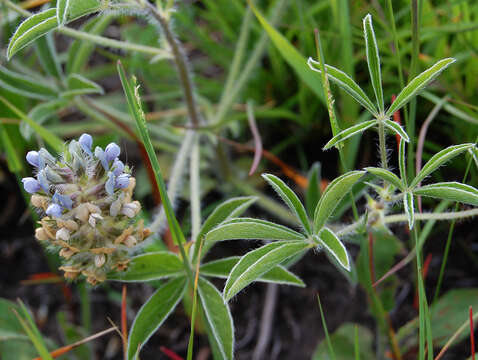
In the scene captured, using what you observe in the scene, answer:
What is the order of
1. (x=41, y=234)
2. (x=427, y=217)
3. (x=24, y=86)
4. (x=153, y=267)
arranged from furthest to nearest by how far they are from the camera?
1. (x=24, y=86)
2. (x=153, y=267)
3. (x=427, y=217)
4. (x=41, y=234)

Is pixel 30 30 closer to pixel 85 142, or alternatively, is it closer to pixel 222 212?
pixel 85 142

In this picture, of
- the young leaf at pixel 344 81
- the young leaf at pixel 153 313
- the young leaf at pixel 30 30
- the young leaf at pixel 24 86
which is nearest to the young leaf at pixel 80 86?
the young leaf at pixel 24 86

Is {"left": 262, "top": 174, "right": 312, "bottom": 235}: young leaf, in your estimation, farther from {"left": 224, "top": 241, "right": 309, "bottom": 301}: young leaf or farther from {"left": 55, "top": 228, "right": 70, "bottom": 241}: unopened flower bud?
{"left": 55, "top": 228, "right": 70, "bottom": 241}: unopened flower bud

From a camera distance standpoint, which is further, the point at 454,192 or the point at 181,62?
the point at 181,62

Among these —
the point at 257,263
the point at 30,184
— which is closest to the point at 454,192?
the point at 257,263

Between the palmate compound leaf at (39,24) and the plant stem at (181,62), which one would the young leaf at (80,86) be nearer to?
the plant stem at (181,62)

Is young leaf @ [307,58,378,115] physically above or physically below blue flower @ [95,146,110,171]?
above

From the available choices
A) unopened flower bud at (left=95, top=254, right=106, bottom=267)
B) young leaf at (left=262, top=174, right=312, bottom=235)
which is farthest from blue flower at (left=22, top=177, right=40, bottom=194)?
young leaf at (left=262, top=174, right=312, bottom=235)
